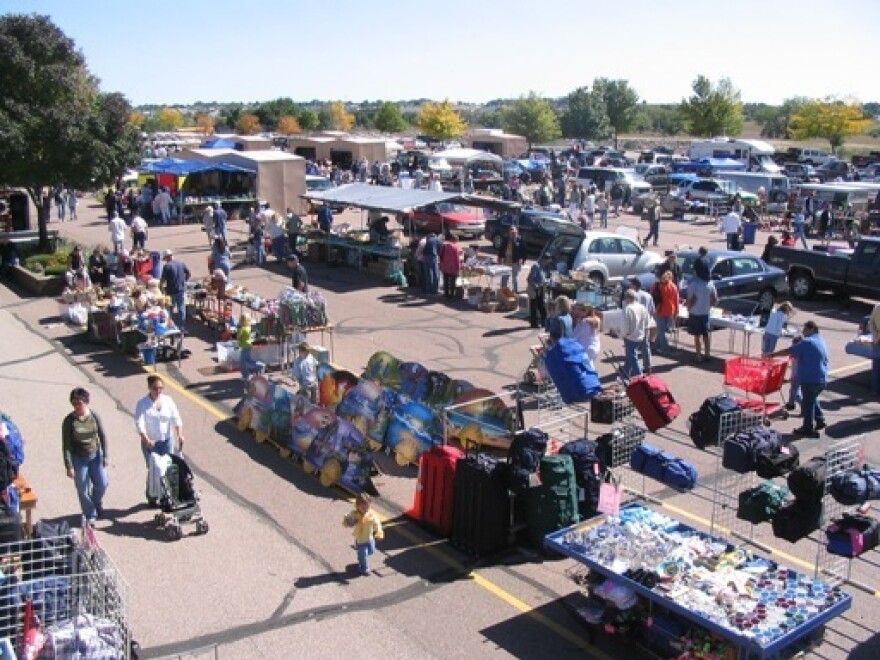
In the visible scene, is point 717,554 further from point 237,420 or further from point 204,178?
point 204,178

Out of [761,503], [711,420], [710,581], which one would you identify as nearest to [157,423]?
[711,420]

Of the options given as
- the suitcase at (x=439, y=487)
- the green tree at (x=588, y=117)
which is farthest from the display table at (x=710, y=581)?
the green tree at (x=588, y=117)

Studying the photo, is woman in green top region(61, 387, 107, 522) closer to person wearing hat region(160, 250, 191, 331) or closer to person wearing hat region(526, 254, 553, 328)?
person wearing hat region(160, 250, 191, 331)

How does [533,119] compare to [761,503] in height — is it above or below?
above

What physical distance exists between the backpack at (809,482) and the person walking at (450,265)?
13918mm

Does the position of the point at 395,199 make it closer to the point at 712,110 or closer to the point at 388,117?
the point at 712,110

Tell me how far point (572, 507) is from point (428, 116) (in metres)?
71.8

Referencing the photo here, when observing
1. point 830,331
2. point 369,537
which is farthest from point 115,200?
point 369,537

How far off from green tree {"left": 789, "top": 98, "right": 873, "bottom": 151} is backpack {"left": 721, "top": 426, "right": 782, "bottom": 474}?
68801 mm

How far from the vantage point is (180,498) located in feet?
31.3

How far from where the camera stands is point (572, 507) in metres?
8.66

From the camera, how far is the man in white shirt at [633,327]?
46.6 ft

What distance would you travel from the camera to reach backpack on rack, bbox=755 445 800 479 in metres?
7.83

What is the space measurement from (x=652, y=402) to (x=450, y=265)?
12.3 metres
